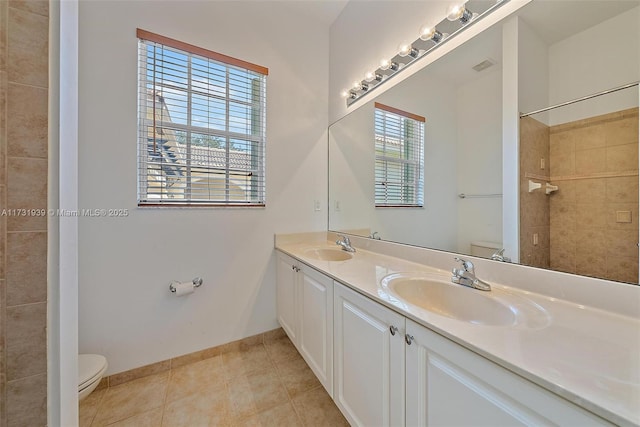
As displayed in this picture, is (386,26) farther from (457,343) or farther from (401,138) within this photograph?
(457,343)

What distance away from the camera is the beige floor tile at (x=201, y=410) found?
125cm

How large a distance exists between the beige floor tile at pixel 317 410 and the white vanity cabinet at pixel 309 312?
0.18 m

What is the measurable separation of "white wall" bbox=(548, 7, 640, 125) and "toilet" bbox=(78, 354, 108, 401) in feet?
7.84

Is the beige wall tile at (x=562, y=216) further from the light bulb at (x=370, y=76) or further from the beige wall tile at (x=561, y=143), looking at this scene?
the light bulb at (x=370, y=76)

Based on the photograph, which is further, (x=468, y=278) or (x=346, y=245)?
(x=346, y=245)

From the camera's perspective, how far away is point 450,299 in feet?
3.37

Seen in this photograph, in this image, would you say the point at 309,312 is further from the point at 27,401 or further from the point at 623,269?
the point at 623,269

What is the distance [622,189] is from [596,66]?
0.44 m

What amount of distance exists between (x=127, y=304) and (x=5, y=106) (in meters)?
1.33

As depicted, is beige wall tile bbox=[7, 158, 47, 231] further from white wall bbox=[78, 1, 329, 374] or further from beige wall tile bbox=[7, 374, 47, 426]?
A: white wall bbox=[78, 1, 329, 374]

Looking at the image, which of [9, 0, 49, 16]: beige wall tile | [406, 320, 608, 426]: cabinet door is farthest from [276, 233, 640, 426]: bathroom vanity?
[9, 0, 49, 16]: beige wall tile

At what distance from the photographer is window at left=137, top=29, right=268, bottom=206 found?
62.2 inches

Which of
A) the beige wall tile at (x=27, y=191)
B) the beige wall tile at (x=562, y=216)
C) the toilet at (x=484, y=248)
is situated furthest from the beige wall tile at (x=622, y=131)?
the beige wall tile at (x=27, y=191)

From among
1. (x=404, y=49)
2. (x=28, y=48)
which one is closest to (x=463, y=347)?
(x=28, y=48)
